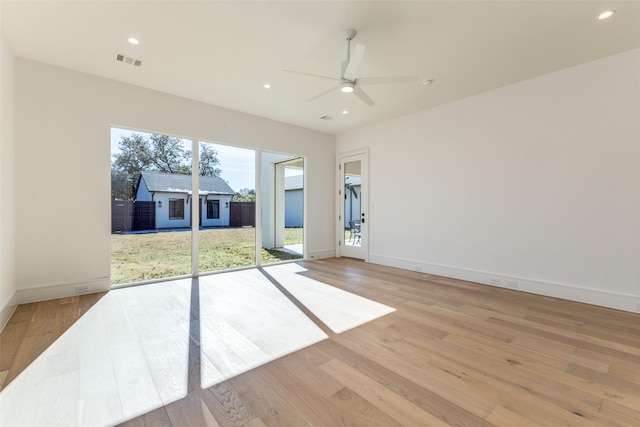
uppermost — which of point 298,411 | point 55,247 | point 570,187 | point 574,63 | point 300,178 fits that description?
point 574,63

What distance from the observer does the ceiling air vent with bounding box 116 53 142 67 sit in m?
3.35

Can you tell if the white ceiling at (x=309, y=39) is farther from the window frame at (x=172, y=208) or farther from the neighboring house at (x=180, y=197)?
the window frame at (x=172, y=208)

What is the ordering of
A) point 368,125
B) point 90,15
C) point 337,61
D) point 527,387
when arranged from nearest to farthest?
1. point 527,387
2. point 90,15
3. point 337,61
4. point 368,125

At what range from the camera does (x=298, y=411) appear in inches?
63.4

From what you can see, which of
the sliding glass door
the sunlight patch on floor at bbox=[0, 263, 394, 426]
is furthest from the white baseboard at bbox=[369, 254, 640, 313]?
the sliding glass door

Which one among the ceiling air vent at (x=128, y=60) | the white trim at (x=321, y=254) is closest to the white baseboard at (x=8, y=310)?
the ceiling air vent at (x=128, y=60)

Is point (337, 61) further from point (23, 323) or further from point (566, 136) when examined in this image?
point (23, 323)

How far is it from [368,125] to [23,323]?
619cm

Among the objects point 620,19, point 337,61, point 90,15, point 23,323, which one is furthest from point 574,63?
point 23,323

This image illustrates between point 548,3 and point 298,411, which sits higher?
point 548,3

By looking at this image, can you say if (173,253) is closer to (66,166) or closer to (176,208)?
(176,208)

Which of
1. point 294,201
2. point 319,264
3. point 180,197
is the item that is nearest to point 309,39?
point 180,197

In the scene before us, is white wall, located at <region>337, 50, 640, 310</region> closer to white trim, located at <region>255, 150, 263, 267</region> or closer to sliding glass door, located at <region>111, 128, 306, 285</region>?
white trim, located at <region>255, 150, 263, 267</region>

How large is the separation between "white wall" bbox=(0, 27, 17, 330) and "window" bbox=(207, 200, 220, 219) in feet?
7.79
